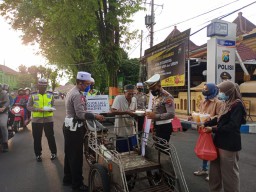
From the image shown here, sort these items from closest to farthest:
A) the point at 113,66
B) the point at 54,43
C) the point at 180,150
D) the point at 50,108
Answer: the point at 50,108 < the point at 180,150 < the point at 113,66 < the point at 54,43

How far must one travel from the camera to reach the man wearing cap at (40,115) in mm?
5633

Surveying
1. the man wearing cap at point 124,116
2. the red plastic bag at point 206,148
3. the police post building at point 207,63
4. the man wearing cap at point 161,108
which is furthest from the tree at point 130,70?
the red plastic bag at point 206,148

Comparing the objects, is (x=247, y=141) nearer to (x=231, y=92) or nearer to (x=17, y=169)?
(x=231, y=92)

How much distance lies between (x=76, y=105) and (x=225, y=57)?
17.2 feet

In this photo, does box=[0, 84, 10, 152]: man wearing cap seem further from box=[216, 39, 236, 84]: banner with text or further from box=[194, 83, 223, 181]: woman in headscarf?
box=[216, 39, 236, 84]: banner with text

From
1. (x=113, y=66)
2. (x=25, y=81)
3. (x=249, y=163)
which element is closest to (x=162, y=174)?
(x=249, y=163)

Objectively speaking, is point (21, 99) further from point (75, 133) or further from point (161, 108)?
point (161, 108)

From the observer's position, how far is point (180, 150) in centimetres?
657

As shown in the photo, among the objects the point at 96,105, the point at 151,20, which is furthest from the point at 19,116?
the point at 151,20

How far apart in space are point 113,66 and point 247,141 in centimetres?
755

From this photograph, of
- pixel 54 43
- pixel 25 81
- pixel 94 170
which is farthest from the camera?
pixel 25 81

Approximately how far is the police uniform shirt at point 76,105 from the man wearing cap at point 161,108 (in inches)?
40.1

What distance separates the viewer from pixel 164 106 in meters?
3.86

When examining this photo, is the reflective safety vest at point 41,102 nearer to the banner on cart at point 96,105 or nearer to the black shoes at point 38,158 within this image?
the black shoes at point 38,158
